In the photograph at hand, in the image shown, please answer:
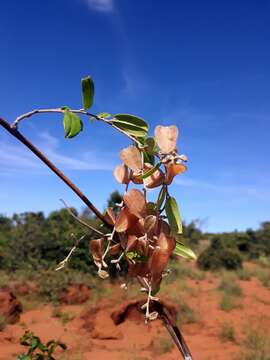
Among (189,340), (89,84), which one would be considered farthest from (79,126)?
(189,340)

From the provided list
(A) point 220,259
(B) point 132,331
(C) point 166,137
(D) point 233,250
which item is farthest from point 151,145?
(D) point 233,250

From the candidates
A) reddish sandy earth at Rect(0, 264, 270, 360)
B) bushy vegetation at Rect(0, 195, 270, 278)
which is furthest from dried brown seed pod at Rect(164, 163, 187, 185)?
bushy vegetation at Rect(0, 195, 270, 278)

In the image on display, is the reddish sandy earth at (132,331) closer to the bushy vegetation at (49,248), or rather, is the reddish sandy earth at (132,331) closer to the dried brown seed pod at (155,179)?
the bushy vegetation at (49,248)

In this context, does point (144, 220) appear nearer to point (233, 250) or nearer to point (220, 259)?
point (220, 259)

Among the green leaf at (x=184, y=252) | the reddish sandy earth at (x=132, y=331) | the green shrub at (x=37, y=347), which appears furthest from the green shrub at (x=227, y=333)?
the green leaf at (x=184, y=252)

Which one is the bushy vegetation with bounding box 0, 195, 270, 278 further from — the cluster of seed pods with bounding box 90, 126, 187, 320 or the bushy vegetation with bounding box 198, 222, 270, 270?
the cluster of seed pods with bounding box 90, 126, 187, 320
